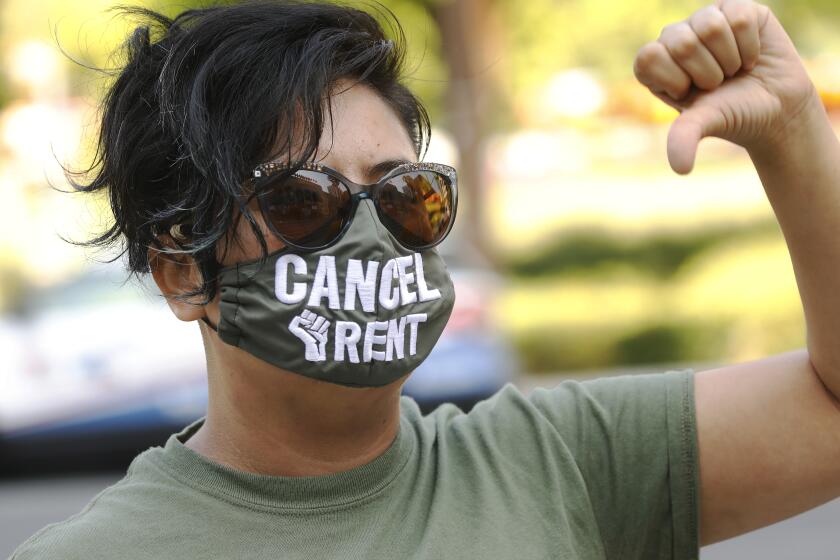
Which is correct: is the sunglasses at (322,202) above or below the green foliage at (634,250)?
above

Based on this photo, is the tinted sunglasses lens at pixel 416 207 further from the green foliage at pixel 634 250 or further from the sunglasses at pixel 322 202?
the green foliage at pixel 634 250

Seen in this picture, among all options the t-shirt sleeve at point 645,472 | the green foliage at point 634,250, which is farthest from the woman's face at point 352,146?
the green foliage at point 634,250

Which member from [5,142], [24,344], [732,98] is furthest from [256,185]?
[5,142]

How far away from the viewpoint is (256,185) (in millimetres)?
2008

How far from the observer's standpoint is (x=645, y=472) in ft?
6.85

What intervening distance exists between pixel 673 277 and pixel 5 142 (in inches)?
302

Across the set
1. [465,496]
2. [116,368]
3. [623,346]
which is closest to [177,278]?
[465,496]

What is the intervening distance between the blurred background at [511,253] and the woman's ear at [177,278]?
4.85 meters

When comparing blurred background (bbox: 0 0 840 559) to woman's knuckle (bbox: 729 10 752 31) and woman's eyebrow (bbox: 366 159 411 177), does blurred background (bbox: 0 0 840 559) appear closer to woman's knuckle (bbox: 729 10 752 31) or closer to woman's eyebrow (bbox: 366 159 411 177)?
woman's eyebrow (bbox: 366 159 411 177)

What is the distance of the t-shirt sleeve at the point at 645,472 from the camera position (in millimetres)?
2070

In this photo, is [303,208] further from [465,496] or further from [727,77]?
[727,77]

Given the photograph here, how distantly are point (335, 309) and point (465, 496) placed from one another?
389 millimetres

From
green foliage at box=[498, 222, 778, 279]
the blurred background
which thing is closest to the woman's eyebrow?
the blurred background

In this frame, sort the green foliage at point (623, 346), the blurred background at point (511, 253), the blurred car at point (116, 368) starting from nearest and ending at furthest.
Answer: the blurred car at point (116, 368), the blurred background at point (511, 253), the green foliage at point (623, 346)
